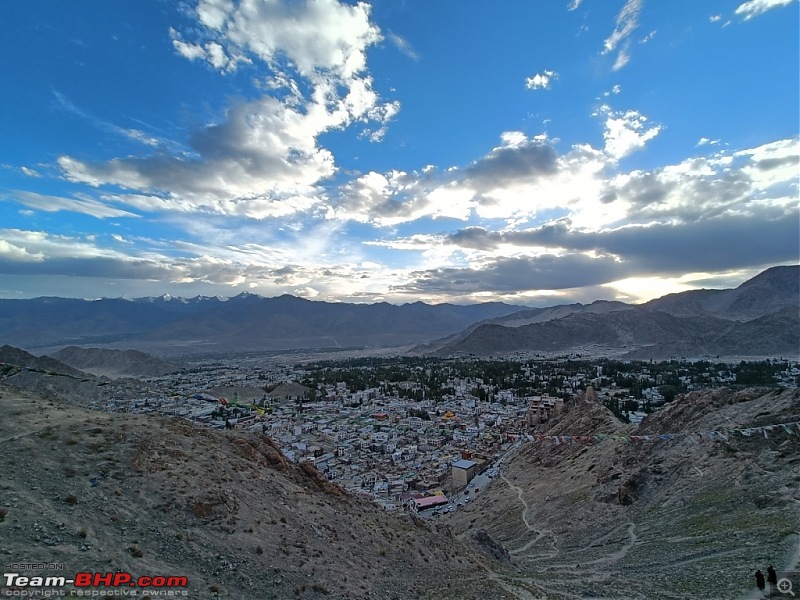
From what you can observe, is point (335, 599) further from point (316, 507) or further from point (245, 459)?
point (245, 459)

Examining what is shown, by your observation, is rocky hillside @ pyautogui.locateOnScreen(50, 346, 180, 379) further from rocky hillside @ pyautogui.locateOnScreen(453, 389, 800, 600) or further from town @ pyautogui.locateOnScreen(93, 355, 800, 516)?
rocky hillside @ pyautogui.locateOnScreen(453, 389, 800, 600)

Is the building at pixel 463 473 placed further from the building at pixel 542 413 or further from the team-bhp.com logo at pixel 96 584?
the team-bhp.com logo at pixel 96 584

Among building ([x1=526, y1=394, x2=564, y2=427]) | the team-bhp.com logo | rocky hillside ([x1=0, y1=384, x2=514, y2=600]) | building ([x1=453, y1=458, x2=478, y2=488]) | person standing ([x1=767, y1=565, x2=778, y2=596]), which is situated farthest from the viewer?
building ([x1=526, y1=394, x2=564, y2=427])

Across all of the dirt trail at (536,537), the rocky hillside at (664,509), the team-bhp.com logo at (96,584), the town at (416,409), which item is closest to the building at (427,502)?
the town at (416,409)

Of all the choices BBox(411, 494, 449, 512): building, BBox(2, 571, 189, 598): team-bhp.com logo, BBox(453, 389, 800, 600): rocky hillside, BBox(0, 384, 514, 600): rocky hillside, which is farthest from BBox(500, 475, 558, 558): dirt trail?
BBox(2, 571, 189, 598): team-bhp.com logo

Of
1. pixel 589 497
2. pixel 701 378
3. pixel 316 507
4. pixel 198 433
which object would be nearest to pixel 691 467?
pixel 589 497

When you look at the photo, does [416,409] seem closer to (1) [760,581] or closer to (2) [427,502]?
(2) [427,502]

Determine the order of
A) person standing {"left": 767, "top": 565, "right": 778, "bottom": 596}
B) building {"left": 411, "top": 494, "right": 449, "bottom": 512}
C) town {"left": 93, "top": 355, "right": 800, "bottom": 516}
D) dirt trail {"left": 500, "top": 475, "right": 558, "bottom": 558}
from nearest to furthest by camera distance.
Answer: person standing {"left": 767, "top": 565, "right": 778, "bottom": 596} < dirt trail {"left": 500, "top": 475, "right": 558, "bottom": 558} < building {"left": 411, "top": 494, "right": 449, "bottom": 512} < town {"left": 93, "top": 355, "right": 800, "bottom": 516}
